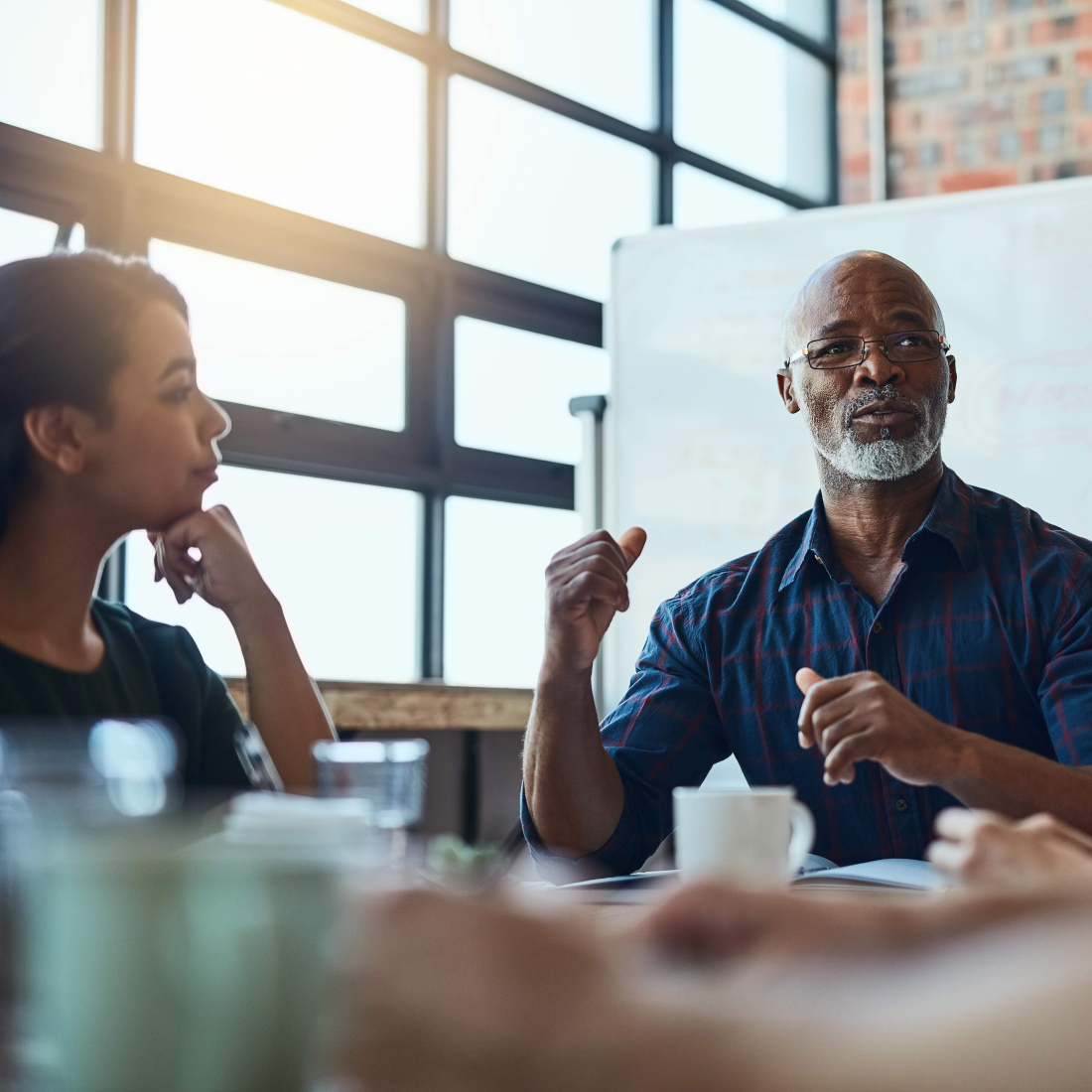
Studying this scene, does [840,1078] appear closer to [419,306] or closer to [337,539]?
[337,539]

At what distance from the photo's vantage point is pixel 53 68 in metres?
2.58

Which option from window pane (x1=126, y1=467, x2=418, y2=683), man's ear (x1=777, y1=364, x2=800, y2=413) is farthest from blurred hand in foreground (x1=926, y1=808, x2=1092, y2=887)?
window pane (x1=126, y1=467, x2=418, y2=683)

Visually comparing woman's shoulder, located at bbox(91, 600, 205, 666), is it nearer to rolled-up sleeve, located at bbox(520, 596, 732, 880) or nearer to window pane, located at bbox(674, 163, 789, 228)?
rolled-up sleeve, located at bbox(520, 596, 732, 880)

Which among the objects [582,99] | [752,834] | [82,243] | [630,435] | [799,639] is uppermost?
[582,99]

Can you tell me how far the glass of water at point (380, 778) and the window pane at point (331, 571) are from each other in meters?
2.10

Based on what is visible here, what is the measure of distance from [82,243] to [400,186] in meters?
0.88

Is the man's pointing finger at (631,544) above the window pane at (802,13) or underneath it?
underneath

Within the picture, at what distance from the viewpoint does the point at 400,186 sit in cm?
328

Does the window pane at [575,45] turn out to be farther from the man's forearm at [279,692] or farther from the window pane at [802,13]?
the man's forearm at [279,692]

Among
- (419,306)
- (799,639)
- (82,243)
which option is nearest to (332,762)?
(799,639)

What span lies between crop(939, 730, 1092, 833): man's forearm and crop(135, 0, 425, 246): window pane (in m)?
2.06

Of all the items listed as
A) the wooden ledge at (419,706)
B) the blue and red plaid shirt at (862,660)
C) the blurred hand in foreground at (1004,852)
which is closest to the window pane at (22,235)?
the wooden ledge at (419,706)

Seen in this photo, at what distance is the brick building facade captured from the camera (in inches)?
153

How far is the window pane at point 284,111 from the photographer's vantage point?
2814 millimetres
